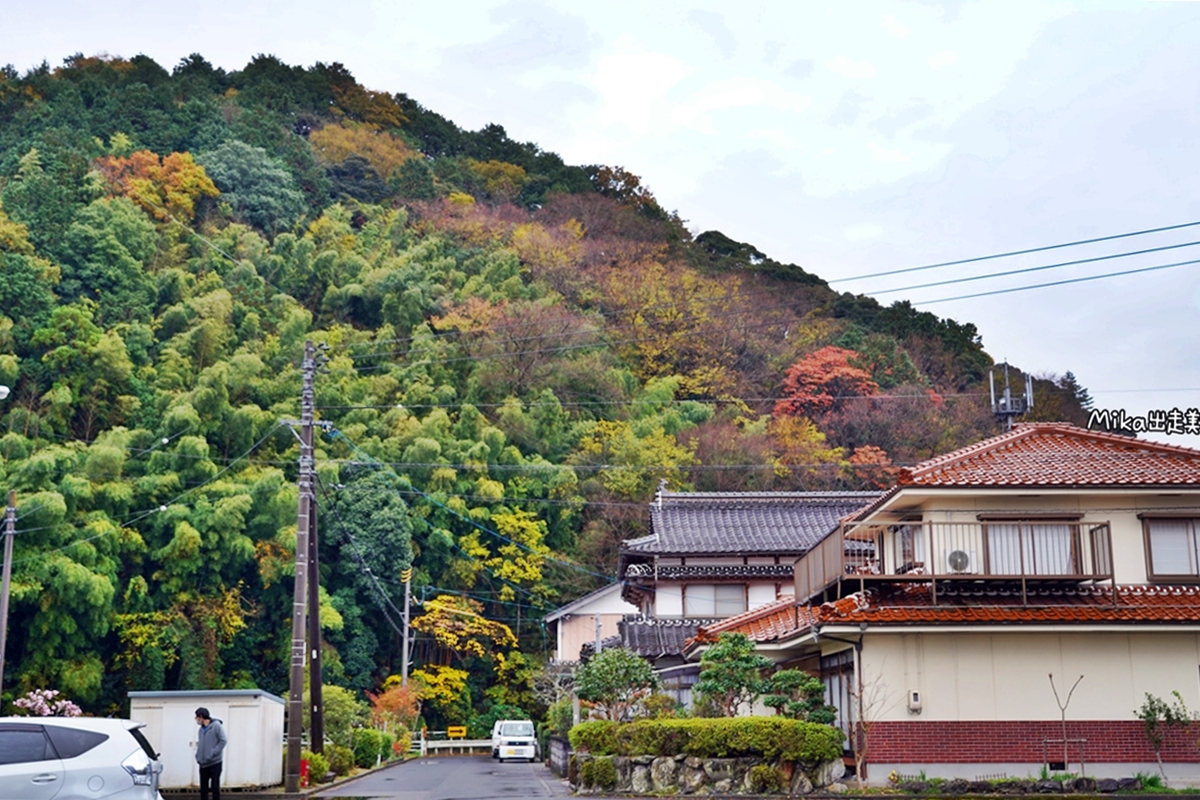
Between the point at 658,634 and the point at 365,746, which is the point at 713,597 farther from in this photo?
the point at 365,746

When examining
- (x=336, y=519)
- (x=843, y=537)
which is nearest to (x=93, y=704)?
(x=336, y=519)

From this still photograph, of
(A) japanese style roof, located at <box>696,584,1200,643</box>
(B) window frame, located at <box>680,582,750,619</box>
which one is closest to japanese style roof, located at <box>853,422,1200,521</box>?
(A) japanese style roof, located at <box>696,584,1200,643</box>

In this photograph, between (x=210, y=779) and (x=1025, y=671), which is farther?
(x=1025, y=671)

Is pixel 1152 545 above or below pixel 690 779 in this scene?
above

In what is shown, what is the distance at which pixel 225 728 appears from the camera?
19.5 m

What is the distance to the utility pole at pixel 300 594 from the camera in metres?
20.3

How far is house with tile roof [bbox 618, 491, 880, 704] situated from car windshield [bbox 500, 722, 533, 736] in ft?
17.7

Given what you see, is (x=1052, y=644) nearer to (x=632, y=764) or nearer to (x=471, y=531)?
(x=632, y=764)

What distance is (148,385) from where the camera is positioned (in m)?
50.7

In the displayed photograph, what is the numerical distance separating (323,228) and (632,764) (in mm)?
56007

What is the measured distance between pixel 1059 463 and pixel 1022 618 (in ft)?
12.6

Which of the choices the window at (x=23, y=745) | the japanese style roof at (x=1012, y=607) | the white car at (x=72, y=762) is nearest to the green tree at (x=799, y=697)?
the japanese style roof at (x=1012, y=607)

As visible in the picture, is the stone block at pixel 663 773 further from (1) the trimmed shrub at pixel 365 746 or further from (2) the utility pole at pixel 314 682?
(1) the trimmed shrub at pixel 365 746

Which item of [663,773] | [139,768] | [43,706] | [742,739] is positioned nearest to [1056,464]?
[742,739]
